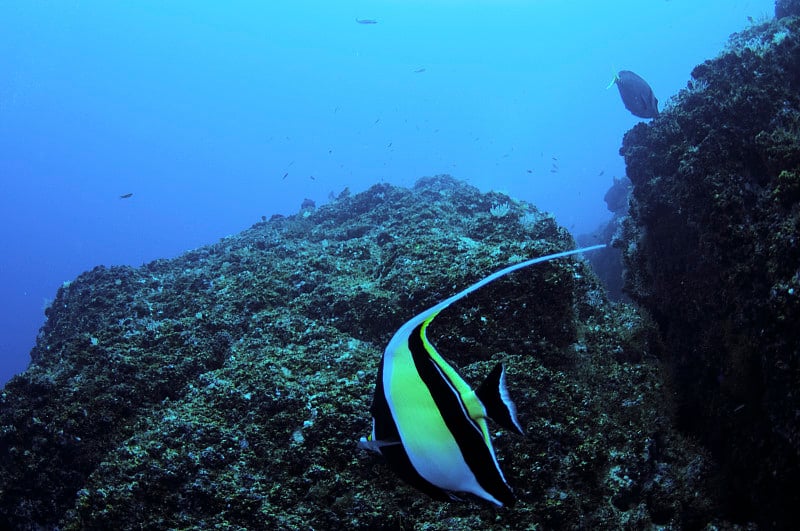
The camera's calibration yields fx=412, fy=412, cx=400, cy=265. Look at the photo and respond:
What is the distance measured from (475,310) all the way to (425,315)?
2.73 metres

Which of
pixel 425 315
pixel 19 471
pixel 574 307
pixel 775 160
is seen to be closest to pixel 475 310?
pixel 574 307

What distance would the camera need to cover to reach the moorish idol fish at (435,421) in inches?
35.4

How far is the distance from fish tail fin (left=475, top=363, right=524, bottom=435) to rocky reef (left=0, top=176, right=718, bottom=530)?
2.58ft

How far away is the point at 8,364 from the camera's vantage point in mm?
51000

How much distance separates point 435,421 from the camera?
92 cm

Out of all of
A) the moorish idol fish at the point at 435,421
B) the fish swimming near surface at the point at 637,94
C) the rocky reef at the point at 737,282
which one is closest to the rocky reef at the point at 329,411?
the rocky reef at the point at 737,282

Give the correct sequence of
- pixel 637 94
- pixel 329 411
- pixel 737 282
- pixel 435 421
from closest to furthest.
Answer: pixel 435 421 < pixel 737 282 < pixel 329 411 < pixel 637 94

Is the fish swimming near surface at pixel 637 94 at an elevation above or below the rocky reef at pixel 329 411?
above

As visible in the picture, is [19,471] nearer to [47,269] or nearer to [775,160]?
[775,160]

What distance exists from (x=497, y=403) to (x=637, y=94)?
7517mm

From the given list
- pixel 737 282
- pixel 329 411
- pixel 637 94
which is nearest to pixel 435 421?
pixel 329 411

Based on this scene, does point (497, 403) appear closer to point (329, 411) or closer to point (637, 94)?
point (329, 411)

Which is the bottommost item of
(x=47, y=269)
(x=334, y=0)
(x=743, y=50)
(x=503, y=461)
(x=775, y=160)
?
(x=503, y=461)

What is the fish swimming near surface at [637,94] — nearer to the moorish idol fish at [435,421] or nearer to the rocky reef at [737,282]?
the rocky reef at [737,282]
